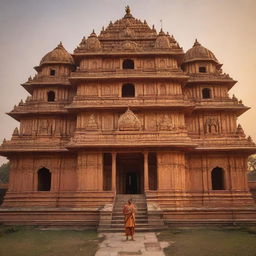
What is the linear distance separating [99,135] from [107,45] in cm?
1028

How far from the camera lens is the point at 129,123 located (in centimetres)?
2209

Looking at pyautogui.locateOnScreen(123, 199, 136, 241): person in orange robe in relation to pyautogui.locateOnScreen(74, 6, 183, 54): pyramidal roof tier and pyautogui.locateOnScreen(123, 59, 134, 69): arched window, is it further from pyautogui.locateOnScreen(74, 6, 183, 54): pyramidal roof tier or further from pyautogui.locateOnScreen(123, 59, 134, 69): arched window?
pyautogui.locateOnScreen(74, 6, 183, 54): pyramidal roof tier

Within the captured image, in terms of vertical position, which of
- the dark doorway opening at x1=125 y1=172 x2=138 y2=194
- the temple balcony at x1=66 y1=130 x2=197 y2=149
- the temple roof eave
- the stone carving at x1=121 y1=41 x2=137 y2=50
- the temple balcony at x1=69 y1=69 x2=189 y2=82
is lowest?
the dark doorway opening at x1=125 y1=172 x2=138 y2=194

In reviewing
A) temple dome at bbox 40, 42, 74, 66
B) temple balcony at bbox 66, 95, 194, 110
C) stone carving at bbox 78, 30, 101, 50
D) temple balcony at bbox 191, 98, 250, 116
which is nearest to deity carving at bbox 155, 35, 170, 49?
temple balcony at bbox 66, 95, 194, 110

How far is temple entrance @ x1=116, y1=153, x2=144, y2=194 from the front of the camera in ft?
80.0

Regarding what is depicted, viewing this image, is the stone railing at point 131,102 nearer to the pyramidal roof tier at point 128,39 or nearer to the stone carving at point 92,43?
the pyramidal roof tier at point 128,39

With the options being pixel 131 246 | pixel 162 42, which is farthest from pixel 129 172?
pixel 131 246

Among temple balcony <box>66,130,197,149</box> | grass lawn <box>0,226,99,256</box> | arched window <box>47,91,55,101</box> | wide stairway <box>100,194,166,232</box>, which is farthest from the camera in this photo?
arched window <box>47,91,55,101</box>

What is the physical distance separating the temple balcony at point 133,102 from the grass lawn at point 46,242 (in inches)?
394

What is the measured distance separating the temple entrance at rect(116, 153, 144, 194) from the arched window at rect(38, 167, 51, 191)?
616cm

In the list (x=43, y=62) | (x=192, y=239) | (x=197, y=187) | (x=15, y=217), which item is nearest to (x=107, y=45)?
(x=43, y=62)

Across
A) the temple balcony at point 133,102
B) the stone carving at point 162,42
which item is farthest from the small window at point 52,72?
the stone carving at point 162,42

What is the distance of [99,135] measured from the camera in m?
21.7

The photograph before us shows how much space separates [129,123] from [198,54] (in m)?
11.4
